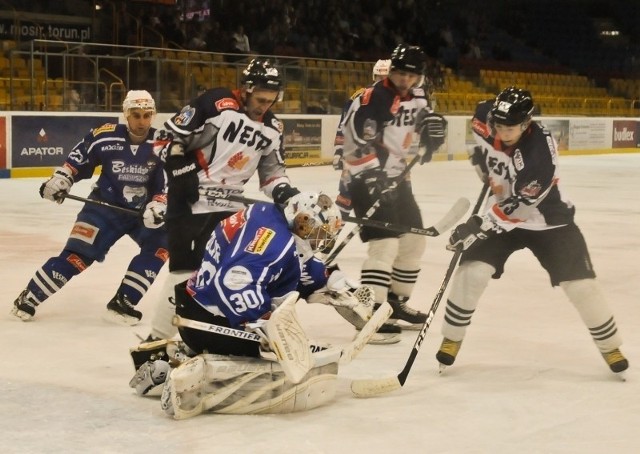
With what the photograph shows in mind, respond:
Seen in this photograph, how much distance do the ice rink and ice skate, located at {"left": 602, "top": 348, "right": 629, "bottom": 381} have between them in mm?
47

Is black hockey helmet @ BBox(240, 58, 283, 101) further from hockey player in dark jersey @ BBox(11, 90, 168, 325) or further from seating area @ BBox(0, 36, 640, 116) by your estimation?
seating area @ BBox(0, 36, 640, 116)

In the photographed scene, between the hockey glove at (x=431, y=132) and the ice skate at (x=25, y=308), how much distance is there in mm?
1973

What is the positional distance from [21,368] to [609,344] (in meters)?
2.23

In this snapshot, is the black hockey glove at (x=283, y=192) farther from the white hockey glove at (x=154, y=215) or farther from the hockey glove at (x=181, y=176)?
the white hockey glove at (x=154, y=215)

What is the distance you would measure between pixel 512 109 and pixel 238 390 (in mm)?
1404

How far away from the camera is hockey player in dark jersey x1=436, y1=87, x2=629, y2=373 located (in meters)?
3.80

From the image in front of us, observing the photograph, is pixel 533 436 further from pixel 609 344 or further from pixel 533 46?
pixel 533 46

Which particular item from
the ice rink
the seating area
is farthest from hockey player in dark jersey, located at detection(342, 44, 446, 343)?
the seating area

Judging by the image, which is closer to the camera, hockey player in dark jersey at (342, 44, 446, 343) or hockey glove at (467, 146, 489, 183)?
hockey glove at (467, 146, 489, 183)

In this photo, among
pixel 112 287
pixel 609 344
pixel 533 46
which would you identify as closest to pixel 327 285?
pixel 609 344

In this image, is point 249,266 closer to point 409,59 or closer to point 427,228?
point 427,228

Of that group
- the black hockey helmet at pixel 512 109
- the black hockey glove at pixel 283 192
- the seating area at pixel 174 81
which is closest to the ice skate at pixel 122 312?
the black hockey glove at pixel 283 192

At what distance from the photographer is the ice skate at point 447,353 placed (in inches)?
155

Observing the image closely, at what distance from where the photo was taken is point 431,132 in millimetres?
4984
